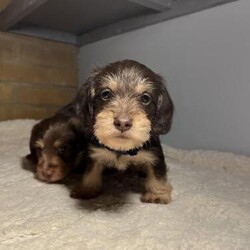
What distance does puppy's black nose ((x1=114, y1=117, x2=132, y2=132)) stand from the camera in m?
1.51

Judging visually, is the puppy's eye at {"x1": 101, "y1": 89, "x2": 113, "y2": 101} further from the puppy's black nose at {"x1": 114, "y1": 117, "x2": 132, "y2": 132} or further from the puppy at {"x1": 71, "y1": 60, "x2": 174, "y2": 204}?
the puppy's black nose at {"x1": 114, "y1": 117, "x2": 132, "y2": 132}

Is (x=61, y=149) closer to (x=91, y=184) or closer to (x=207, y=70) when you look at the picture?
(x=91, y=184)

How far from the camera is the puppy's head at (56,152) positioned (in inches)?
83.8

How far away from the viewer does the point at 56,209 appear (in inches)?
69.9

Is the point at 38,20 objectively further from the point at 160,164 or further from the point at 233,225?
the point at 233,225

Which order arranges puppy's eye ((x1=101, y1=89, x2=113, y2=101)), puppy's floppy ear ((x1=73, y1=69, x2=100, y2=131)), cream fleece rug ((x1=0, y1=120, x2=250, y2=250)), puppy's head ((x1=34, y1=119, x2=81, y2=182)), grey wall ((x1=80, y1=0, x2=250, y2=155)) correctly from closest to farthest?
1. cream fleece rug ((x1=0, y1=120, x2=250, y2=250))
2. puppy's eye ((x1=101, y1=89, x2=113, y2=101))
3. puppy's floppy ear ((x1=73, y1=69, x2=100, y2=131))
4. puppy's head ((x1=34, y1=119, x2=81, y2=182))
5. grey wall ((x1=80, y1=0, x2=250, y2=155))

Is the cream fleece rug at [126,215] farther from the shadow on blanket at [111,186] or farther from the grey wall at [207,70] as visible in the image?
the grey wall at [207,70]

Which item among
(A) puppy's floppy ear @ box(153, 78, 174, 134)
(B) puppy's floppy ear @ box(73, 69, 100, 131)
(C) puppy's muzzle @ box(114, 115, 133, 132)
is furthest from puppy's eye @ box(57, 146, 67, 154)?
(C) puppy's muzzle @ box(114, 115, 133, 132)

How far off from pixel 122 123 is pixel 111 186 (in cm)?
78

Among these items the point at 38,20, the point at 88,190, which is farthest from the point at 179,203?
the point at 38,20

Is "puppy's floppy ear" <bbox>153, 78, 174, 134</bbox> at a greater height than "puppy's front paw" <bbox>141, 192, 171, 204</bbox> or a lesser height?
greater

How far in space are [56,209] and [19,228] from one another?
25cm

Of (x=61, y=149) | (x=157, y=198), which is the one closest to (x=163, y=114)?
(x=157, y=198)

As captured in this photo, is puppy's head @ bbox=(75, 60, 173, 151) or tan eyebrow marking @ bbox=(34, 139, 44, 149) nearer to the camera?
puppy's head @ bbox=(75, 60, 173, 151)
